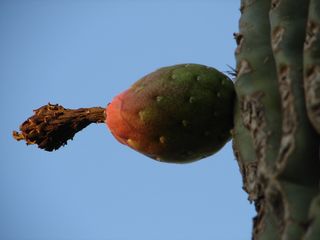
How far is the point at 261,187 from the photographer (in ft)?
5.52

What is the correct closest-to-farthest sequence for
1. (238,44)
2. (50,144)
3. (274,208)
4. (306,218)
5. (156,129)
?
(306,218) < (274,208) < (238,44) < (156,129) < (50,144)

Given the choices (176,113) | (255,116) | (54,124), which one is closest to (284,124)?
(255,116)

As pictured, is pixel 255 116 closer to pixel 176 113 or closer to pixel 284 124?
pixel 284 124

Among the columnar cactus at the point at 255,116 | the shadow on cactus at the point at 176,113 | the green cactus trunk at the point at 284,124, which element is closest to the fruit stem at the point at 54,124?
the columnar cactus at the point at 255,116

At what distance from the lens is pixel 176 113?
2.23 meters

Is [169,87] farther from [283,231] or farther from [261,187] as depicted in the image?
[283,231]

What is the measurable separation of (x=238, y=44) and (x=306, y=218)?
82 cm

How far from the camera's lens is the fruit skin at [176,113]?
224cm

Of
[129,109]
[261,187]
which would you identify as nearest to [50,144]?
[129,109]

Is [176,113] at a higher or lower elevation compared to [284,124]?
higher

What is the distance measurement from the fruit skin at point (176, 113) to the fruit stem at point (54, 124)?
0.81 ft

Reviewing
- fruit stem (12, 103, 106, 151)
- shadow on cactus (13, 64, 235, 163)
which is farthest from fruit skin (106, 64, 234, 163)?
fruit stem (12, 103, 106, 151)

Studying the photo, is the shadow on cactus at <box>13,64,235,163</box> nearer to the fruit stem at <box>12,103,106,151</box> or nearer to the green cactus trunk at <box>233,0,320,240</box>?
the fruit stem at <box>12,103,106,151</box>

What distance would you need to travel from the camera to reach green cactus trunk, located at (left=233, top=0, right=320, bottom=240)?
1.50 m
